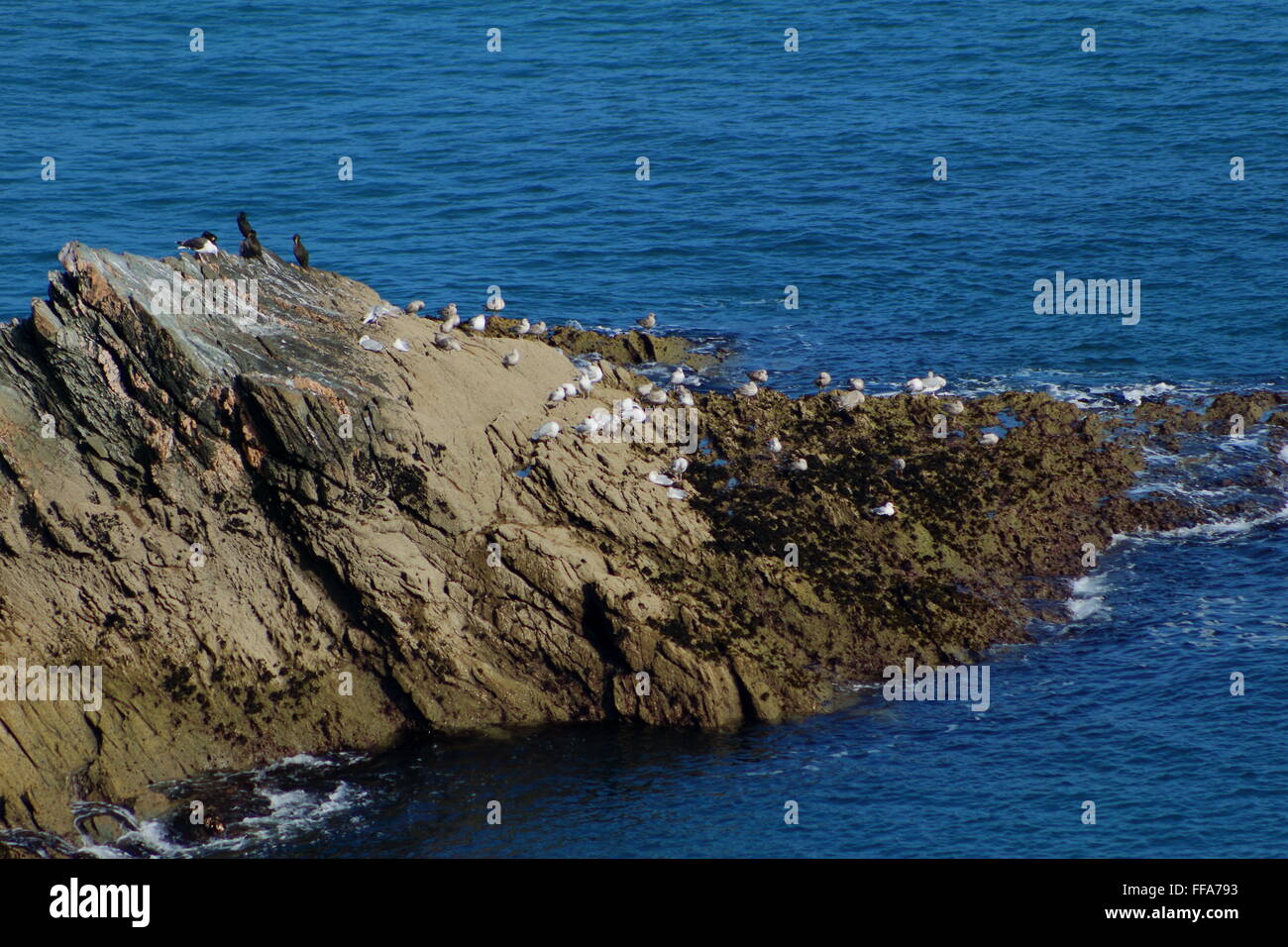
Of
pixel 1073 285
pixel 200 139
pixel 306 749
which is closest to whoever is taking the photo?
pixel 306 749

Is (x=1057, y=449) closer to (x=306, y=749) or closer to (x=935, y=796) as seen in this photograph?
(x=935, y=796)

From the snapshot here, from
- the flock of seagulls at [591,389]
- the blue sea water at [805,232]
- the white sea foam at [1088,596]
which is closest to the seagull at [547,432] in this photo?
the flock of seagulls at [591,389]

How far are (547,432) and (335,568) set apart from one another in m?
7.42

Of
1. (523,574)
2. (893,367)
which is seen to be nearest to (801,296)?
(893,367)

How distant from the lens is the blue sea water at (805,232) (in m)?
39.4

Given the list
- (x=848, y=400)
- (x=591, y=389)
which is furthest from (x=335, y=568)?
(x=848, y=400)

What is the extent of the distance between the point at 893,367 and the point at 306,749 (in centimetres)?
3252

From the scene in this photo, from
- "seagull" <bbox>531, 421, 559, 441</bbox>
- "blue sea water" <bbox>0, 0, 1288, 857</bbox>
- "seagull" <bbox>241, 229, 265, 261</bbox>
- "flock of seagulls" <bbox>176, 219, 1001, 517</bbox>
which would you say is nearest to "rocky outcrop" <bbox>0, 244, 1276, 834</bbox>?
"seagull" <bbox>531, 421, 559, 441</bbox>

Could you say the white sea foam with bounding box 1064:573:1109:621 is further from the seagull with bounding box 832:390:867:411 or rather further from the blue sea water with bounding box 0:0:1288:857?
the seagull with bounding box 832:390:867:411

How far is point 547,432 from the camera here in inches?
1842

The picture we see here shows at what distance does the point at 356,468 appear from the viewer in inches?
1734

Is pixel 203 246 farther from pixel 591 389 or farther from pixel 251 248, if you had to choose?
pixel 591 389

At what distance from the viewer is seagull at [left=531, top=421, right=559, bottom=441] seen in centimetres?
4678

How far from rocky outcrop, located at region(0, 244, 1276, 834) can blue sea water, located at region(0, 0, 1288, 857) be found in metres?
1.87
